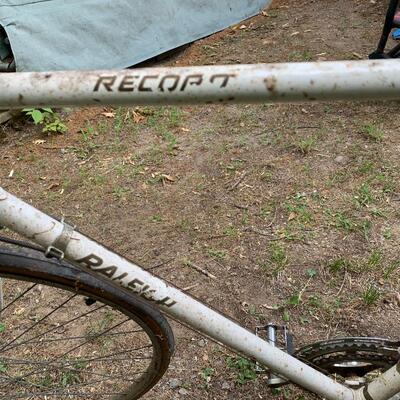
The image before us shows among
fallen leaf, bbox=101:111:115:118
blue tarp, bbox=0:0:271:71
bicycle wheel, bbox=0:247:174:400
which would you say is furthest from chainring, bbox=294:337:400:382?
blue tarp, bbox=0:0:271:71

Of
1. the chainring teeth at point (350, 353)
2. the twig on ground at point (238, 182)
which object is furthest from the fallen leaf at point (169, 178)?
the chainring teeth at point (350, 353)

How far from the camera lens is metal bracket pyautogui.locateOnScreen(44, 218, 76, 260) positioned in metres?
1.21

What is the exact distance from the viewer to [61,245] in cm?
122

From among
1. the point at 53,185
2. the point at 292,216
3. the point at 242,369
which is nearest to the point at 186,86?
the point at 242,369

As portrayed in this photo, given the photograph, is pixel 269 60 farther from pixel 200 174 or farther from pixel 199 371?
pixel 199 371

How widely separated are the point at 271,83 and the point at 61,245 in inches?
24.4

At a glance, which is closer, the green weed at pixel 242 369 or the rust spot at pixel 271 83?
the rust spot at pixel 271 83

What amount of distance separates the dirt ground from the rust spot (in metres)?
1.69

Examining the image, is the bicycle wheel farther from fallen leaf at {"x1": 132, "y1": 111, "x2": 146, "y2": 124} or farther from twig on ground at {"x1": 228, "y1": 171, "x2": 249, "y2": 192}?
fallen leaf at {"x1": 132, "y1": 111, "x2": 146, "y2": 124}

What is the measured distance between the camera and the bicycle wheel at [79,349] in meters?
1.70

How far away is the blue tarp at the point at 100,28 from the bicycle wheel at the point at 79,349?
2.14 meters

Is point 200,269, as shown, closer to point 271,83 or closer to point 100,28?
point 271,83

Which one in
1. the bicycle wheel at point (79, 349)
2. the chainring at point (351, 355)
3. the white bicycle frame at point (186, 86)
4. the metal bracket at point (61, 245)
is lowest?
the bicycle wheel at point (79, 349)

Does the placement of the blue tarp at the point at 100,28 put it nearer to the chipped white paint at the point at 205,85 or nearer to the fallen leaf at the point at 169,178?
the fallen leaf at the point at 169,178
